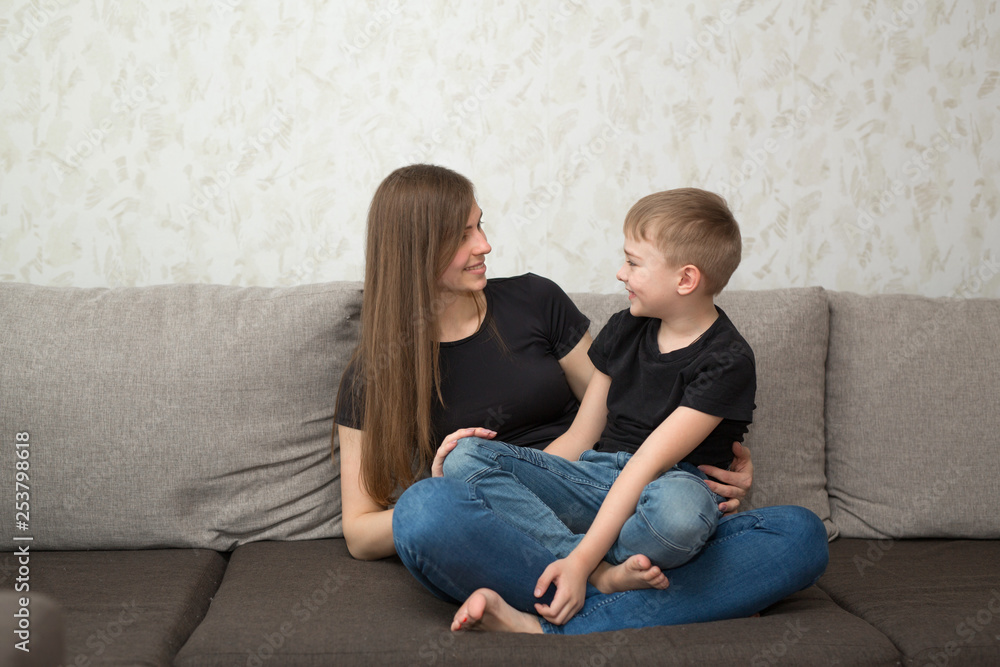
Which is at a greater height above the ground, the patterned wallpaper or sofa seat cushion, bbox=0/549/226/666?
the patterned wallpaper

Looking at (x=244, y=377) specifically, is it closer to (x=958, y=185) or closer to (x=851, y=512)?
(x=851, y=512)

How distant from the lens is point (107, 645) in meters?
1.13

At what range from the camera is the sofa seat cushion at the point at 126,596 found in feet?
3.69

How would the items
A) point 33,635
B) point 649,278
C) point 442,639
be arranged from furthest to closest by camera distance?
point 649,278 → point 442,639 → point 33,635

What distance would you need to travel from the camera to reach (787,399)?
167cm

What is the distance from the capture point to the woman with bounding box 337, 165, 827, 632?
4.02 feet

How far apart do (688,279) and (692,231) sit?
0.08 m

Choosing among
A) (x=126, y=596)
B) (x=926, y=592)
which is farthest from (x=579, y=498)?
(x=126, y=596)

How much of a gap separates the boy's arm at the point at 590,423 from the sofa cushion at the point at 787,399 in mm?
213

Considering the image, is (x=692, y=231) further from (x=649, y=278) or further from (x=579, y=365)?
(x=579, y=365)

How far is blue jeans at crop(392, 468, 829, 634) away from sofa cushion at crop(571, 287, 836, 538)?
15.2 inches

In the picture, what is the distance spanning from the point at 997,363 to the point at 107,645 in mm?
1728

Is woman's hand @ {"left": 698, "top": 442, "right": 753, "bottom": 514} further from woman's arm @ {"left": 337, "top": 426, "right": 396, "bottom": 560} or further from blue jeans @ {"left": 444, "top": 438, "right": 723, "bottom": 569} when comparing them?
woman's arm @ {"left": 337, "top": 426, "right": 396, "bottom": 560}

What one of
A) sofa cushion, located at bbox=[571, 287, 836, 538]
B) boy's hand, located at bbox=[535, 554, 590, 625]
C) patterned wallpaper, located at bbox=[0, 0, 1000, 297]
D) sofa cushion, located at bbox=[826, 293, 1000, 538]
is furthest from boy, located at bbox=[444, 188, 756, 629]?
patterned wallpaper, located at bbox=[0, 0, 1000, 297]
